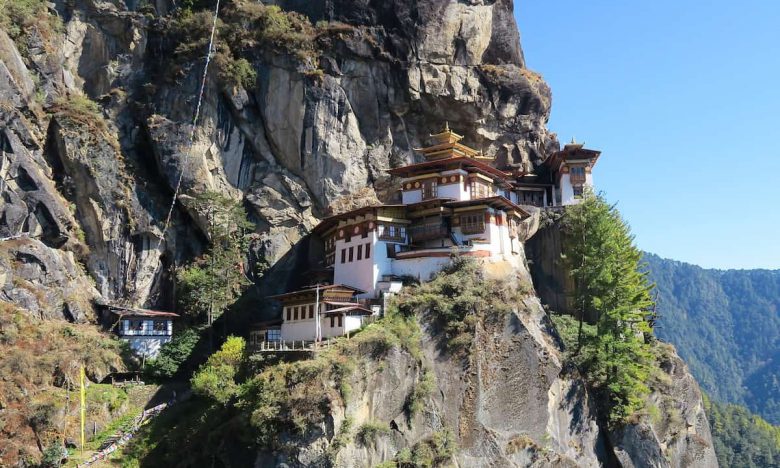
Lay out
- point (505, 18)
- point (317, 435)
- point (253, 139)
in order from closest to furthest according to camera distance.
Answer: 1. point (317, 435)
2. point (253, 139)
3. point (505, 18)

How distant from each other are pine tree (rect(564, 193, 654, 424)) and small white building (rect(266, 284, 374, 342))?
15462 mm

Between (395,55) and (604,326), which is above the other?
(395,55)

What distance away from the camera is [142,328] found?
45594 mm

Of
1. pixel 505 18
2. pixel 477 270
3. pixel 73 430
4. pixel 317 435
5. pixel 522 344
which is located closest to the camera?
pixel 317 435

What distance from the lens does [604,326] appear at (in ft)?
141

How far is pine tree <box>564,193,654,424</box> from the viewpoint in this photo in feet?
139

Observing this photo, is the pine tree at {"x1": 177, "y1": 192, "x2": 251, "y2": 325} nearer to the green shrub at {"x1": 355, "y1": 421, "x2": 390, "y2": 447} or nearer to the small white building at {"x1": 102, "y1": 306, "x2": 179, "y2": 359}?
the small white building at {"x1": 102, "y1": 306, "x2": 179, "y2": 359}

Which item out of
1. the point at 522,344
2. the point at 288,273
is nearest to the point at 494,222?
the point at 522,344

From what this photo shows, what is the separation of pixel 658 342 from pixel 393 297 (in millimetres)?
22587

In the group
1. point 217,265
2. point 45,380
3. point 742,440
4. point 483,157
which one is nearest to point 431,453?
point 217,265

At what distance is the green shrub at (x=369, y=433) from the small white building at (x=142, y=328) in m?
18.7

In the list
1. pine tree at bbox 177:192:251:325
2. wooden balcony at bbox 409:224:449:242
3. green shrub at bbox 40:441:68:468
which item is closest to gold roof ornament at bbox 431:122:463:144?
wooden balcony at bbox 409:224:449:242

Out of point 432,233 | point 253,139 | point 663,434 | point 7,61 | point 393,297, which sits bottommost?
point 663,434

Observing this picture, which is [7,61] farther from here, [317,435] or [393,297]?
[317,435]
